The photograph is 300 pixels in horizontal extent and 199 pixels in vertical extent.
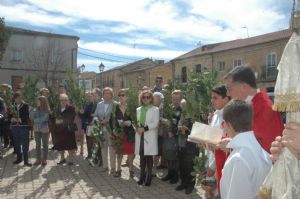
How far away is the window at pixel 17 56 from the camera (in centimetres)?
4122

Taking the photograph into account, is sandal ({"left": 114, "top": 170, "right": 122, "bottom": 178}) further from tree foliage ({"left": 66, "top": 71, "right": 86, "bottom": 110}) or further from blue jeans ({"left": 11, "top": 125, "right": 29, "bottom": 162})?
tree foliage ({"left": 66, "top": 71, "right": 86, "bottom": 110})

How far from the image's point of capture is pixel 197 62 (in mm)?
43656

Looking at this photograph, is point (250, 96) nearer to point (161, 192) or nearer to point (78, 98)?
point (161, 192)

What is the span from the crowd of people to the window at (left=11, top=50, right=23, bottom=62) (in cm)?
3017

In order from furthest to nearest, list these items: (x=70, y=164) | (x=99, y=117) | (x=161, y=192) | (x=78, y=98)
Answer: (x=78, y=98) < (x=70, y=164) < (x=99, y=117) < (x=161, y=192)

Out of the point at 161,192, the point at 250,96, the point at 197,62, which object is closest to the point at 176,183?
the point at 161,192

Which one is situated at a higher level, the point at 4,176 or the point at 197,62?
the point at 197,62

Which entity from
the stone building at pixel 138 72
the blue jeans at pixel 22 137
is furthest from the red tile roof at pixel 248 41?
the blue jeans at pixel 22 137

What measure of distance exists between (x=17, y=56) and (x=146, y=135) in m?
36.9

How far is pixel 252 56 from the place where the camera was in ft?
121

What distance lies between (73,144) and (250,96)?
7.01 metres

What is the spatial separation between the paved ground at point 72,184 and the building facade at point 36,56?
2932cm

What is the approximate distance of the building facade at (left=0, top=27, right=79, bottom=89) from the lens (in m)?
38.6

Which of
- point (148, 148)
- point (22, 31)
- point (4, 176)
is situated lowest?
point (4, 176)
